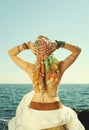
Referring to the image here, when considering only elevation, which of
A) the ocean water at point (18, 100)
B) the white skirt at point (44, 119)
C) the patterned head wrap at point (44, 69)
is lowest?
the ocean water at point (18, 100)

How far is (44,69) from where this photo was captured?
21.0 feet

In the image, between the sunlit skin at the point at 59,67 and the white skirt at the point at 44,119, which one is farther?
the sunlit skin at the point at 59,67

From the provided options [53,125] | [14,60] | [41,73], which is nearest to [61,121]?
[53,125]

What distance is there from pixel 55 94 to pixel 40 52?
653 mm

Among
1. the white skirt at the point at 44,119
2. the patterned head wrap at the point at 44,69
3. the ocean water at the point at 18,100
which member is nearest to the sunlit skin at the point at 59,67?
the patterned head wrap at the point at 44,69

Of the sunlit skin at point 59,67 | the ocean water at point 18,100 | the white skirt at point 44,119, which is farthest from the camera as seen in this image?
the ocean water at point 18,100

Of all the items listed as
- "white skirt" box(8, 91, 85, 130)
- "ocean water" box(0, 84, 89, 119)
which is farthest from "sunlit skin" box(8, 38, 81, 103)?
"ocean water" box(0, 84, 89, 119)

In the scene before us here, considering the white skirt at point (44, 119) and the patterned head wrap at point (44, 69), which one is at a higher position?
the patterned head wrap at point (44, 69)

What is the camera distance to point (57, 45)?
6449 mm

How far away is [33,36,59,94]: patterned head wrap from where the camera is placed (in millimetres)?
6352

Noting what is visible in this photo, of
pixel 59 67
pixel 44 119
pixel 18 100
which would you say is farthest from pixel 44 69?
pixel 18 100

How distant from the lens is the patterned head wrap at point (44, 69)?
6352 millimetres

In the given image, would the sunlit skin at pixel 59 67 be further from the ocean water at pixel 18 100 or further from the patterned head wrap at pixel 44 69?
the ocean water at pixel 18 100

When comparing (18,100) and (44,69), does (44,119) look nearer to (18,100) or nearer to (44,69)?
(44,69)
